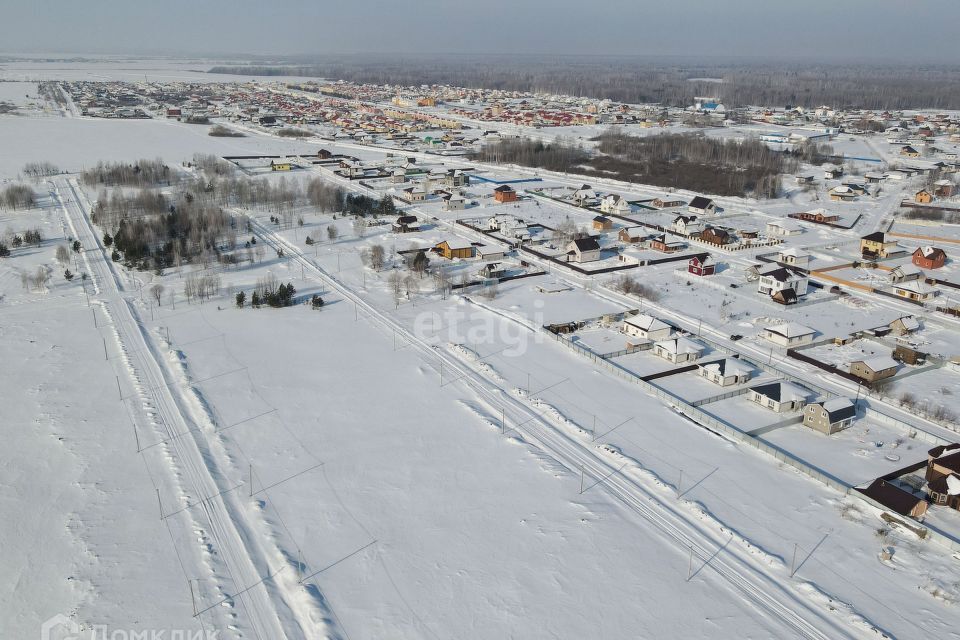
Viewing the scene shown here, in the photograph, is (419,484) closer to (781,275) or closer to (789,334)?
(789,334)

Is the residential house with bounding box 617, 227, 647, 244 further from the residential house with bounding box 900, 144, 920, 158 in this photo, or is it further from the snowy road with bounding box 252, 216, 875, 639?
the residential house with bounding box 900, 144, 920, 158

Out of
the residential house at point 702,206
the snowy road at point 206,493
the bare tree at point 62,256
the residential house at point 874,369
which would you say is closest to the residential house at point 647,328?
the residential house at point 874,369

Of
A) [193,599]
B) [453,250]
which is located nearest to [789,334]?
[453,250]

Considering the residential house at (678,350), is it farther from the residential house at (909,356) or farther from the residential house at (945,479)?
the residential house at (945,479)

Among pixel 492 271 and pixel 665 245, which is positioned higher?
pixel 665 245

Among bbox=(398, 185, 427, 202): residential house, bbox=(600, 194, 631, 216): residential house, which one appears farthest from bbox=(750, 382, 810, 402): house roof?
bbox=(398, 185, 427, 202): residential house

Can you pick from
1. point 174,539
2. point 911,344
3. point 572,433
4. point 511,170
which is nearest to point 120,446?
point 174,539
